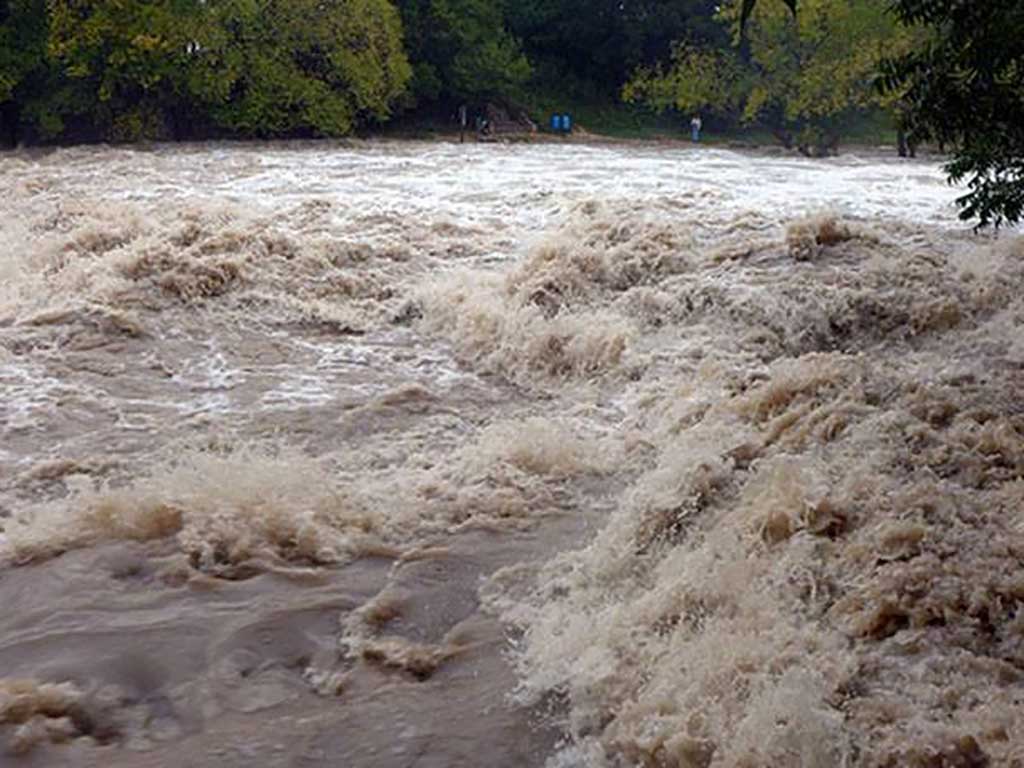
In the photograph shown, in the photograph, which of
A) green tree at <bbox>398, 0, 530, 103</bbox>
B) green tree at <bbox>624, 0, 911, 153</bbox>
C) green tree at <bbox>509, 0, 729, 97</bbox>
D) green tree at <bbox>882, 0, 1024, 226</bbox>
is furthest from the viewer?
green tree at <bbox>509, 0, 729, 97</bbox>

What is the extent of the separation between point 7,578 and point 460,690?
Answer: 6.28 feet

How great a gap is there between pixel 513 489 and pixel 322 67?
15198 mm

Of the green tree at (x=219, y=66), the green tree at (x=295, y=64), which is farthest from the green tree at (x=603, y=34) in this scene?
the green tree at (x=295, y=64)

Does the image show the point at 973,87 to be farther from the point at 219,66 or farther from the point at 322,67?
the point at 322,67

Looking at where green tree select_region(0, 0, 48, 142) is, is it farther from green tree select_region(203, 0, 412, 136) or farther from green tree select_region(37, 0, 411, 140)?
green tree select_region(203, 0, 412, 136)

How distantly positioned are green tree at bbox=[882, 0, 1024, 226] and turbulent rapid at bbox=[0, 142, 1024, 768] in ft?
3.50

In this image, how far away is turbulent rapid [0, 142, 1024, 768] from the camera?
3178 millimetres

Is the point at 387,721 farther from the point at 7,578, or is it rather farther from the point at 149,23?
the point at 149,23

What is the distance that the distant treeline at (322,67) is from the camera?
→ 675 inches

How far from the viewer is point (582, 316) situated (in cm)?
748

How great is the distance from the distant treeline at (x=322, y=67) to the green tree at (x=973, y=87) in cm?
1238

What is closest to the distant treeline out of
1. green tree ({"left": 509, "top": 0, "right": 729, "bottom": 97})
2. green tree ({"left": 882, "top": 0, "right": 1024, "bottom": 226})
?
green tree ({"left": 509, "top": 0, "right": 729, "bottom": 97})

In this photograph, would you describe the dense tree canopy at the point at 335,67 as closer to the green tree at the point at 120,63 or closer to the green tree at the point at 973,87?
the green tree at the point at 120,63

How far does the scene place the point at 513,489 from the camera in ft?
16.6
